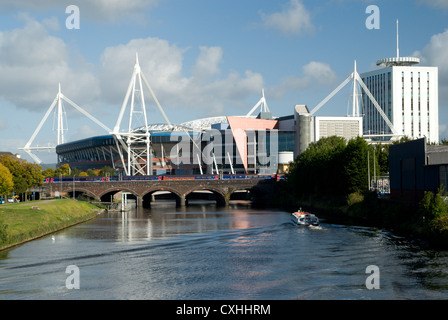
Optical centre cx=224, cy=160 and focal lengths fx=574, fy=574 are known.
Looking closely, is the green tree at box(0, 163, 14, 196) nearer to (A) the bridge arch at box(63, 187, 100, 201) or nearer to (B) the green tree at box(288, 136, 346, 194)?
(A) the bridge arch at box(63, 187, 100, 201)

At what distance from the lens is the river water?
37906 mm

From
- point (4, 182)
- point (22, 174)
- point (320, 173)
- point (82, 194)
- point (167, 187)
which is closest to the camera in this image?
point (4, 182)

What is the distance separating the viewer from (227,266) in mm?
46969

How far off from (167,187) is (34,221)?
63.6m

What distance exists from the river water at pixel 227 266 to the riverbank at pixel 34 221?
1710 millimetres

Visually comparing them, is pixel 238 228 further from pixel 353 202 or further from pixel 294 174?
pixel 294 174

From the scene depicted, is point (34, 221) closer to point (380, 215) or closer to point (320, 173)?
point (380, 215)

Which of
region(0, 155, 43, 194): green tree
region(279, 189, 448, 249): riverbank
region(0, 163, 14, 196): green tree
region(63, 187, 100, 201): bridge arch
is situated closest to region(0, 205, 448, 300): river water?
region(279, 189, 448, 249): riverbank

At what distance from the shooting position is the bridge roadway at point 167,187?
13069 cm

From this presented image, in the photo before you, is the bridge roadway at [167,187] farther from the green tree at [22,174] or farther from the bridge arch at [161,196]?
the green tree at [22,174]

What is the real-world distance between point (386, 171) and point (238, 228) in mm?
48242

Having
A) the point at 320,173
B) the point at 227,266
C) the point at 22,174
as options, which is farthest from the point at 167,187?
the point at 227,266
